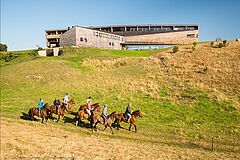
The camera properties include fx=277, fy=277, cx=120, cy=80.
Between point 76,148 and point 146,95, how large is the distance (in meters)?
17.1

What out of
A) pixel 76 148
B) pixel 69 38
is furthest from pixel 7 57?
pixel 76 148

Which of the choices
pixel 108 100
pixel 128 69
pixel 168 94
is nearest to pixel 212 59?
pixel 128 69

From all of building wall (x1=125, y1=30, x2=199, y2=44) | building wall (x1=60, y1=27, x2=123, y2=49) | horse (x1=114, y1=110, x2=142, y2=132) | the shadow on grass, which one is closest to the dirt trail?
horse (x1=114, y1=110, x2=142, y2=132)

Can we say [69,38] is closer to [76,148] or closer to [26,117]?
[26,117]

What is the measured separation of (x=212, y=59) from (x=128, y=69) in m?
14.3

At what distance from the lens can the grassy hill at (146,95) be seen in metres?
20.1

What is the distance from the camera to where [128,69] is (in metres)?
46.2

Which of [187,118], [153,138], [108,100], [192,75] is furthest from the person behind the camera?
[192,75]

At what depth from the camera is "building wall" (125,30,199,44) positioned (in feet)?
254

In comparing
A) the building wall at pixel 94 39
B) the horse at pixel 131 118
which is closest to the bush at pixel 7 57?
the building wall at pixel 94 39

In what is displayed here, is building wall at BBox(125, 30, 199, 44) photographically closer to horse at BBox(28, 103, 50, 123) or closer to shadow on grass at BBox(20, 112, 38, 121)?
shadow on grass at BBox(20, 112, 38, 121)

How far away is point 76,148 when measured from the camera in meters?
18.2

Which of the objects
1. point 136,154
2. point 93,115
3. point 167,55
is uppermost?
point 167,55

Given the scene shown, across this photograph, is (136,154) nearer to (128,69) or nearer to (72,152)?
(72,152)
